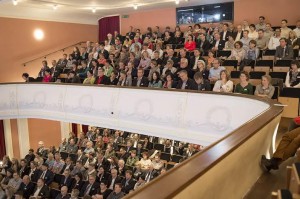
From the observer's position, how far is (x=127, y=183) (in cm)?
585

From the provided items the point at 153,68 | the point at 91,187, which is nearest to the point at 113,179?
the point at 91,187

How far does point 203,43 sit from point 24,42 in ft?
20.1

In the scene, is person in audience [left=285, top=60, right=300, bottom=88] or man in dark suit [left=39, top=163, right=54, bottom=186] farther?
man in dark suit [left=39, top=163, right=54, bottom=186]

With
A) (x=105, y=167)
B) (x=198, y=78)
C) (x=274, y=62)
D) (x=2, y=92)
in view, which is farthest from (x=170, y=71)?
(x=2, y=92)

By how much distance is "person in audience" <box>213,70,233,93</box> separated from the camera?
5102 millimetres

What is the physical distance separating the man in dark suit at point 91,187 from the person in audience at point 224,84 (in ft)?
9.88

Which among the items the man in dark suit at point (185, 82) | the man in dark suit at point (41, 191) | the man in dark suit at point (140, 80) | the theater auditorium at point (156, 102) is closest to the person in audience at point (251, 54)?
the theater auditorium at point (156, 102)

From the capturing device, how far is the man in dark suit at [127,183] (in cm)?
571

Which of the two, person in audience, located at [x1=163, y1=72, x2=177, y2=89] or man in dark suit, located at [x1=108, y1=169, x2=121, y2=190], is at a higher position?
person in audience, located at [x1=163, y1=72, x2=177, y2=89]

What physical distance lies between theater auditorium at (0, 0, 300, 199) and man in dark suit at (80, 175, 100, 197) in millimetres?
38

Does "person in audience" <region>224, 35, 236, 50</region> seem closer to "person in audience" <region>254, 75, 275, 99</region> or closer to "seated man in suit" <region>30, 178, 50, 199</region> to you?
"person in audience" <region>254, 75, 275, 99</region>

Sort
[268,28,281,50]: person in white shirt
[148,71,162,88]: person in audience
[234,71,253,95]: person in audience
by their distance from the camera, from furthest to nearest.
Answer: [268,28,281,50]: person in white shirt → [148,71,162,88]: person in audience → [234,71,253,95]: person in audience

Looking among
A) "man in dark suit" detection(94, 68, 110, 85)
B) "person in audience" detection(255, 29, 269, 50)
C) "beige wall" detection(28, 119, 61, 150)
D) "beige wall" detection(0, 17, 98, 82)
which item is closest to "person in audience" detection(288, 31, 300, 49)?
"person in audience" detection(255, 29, 269, 50)

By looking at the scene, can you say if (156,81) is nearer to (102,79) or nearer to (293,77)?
(102,79)
